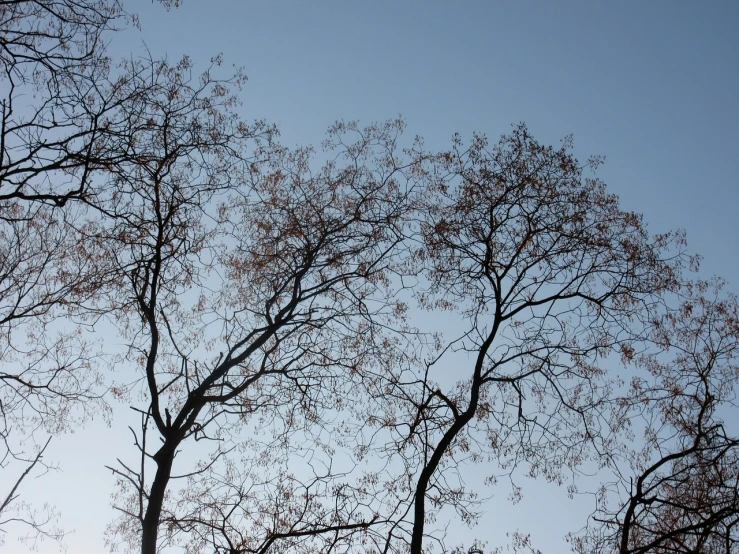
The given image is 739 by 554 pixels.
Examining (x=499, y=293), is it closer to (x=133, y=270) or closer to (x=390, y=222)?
(x=390, y=222)

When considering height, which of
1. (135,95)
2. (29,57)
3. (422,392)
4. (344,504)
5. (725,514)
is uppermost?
(135,95)

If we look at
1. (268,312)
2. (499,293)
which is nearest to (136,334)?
(268,312)

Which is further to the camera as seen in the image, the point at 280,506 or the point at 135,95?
the point at 280,506

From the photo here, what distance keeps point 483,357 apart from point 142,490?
19.3ft

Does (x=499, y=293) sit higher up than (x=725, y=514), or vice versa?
(x=499, y=293)

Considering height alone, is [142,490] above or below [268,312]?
below

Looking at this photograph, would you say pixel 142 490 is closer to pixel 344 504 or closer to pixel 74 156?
pixel 344 504

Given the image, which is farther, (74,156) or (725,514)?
(725,514)

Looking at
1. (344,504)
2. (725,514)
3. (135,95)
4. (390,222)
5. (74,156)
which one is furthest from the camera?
(390,222)

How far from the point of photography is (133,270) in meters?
11.7

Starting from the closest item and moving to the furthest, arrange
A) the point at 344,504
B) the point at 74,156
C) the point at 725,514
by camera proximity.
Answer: the point at 74,156, the point at 725,514, the point at 344,504

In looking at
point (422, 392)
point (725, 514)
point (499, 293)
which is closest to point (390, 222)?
point (499, 293)

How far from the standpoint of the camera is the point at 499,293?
12125 millimetres

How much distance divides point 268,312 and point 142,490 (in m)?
3.68
